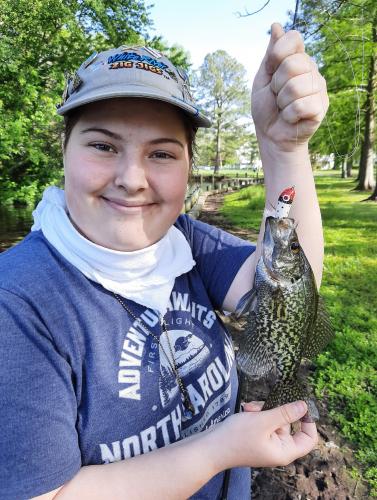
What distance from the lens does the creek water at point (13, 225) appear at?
1149cm

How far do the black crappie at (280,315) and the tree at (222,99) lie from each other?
42411 mm

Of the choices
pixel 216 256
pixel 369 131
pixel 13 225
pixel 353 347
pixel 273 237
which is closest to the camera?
pixel 273 237

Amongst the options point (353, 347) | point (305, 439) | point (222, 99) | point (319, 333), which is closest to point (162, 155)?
point (319, 333)

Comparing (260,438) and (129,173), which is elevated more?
(129,173)

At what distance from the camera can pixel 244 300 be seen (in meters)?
1.66

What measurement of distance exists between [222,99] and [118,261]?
174 ft

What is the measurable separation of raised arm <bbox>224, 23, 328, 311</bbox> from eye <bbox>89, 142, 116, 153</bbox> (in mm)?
675

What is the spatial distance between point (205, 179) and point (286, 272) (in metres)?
41.2

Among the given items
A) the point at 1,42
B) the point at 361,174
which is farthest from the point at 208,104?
the point at 1,42

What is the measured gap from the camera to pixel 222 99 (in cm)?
5003

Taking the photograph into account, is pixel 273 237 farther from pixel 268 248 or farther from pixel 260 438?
pixel 260 438

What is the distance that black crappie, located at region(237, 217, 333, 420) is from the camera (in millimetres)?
1578

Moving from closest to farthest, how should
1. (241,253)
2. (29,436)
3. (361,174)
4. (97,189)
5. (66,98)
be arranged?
(29,436)
(97,189)
(66,98)
(241,253)
(361,174)

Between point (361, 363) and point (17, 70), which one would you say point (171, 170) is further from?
point (17, 70)
